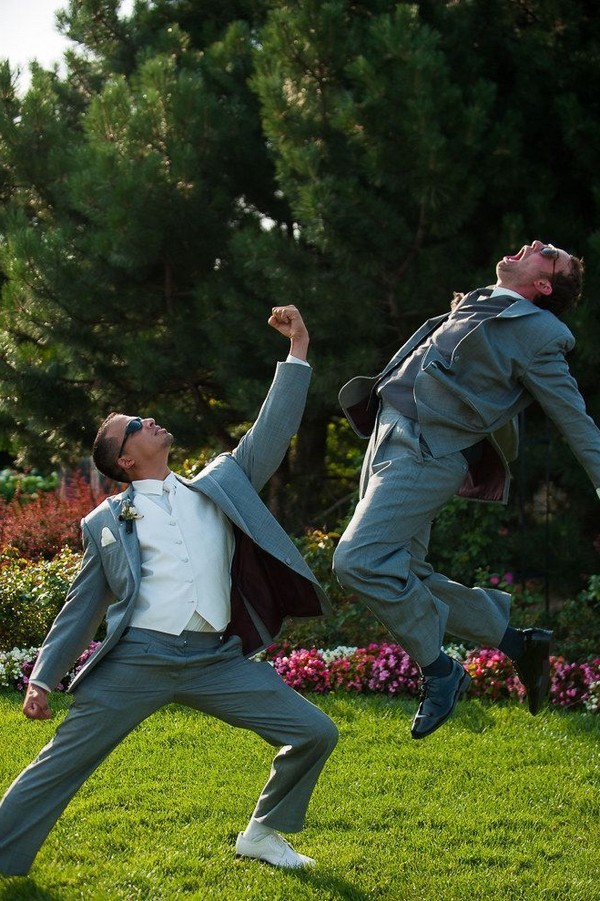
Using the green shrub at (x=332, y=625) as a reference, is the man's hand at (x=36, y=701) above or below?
above

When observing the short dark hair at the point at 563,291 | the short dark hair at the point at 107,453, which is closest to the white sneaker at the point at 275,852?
the short dark hair at the point at 107,453

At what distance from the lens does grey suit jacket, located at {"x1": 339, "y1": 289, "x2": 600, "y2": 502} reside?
12.8 ft

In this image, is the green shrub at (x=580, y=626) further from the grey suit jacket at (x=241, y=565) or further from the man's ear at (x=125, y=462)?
the man's ear at (x=125, y=462)

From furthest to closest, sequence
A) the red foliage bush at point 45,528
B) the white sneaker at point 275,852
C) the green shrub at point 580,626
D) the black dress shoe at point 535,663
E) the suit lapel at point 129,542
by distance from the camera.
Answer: the red foliage bush at point 45,528
the green shrub at point 580,626
the black dress shoe at point 535,663
the white sneaker at point 275,852
the suit lapel at point 129,542

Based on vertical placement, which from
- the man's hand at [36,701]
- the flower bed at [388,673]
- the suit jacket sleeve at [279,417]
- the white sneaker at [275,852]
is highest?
the suit jacket sleeve at [279,417]

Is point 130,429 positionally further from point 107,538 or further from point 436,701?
point 436,701

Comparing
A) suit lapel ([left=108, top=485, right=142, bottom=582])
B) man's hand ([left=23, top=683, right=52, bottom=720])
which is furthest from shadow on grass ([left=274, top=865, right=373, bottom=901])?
suit lapel ([left=108, top=485, right=142, bottom=582])

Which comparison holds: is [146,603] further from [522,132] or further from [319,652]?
[522,132]

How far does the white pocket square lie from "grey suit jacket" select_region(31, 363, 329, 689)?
0.02 m

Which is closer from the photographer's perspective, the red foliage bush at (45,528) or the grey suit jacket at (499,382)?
the grey suit jacket at (499,382)

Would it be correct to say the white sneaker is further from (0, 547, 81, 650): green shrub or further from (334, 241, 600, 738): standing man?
(0, 547, 81, 650): green shrub

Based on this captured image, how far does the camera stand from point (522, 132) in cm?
800

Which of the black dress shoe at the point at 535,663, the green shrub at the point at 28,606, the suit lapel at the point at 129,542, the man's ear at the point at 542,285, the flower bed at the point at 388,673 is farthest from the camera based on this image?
the green shrub at the point at 28,606

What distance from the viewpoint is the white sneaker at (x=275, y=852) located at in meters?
3.99
